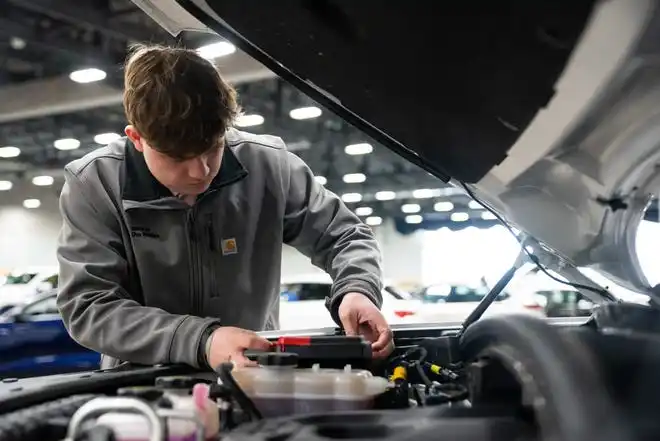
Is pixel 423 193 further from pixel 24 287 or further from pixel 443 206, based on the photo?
pixel 24 287

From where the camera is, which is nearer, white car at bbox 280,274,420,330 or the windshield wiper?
the windshield wiper

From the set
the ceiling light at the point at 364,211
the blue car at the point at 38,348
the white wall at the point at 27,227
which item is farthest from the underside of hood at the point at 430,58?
the ceiling light at the point at 364,211

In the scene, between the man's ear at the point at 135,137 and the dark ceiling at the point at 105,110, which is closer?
the man's ear at the point at 135,137

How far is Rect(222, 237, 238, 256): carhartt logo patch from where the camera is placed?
1.54 metres

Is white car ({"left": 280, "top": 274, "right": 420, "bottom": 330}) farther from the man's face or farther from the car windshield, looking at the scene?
the man's face

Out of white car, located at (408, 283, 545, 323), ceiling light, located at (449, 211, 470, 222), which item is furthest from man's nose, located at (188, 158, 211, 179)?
ceiling light, located at (449, 211, 470, 222)

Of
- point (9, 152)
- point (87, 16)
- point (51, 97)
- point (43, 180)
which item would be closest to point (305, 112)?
A: point (51, 97)

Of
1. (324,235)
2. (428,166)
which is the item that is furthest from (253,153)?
(428,166)

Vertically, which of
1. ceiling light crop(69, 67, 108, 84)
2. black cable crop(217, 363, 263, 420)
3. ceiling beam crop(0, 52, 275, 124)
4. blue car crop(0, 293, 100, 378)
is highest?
black cable crop(217, 363, 263, 420)

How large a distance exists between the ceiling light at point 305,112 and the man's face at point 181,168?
6659 millimetres

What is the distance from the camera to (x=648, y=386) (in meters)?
0.84

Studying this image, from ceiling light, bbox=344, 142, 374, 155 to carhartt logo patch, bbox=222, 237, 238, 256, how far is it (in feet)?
27.7

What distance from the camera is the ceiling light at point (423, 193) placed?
14.0 m

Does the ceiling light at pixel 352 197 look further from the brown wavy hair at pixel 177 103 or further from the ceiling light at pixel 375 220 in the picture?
the brown wavy hair at pixel 177 103
